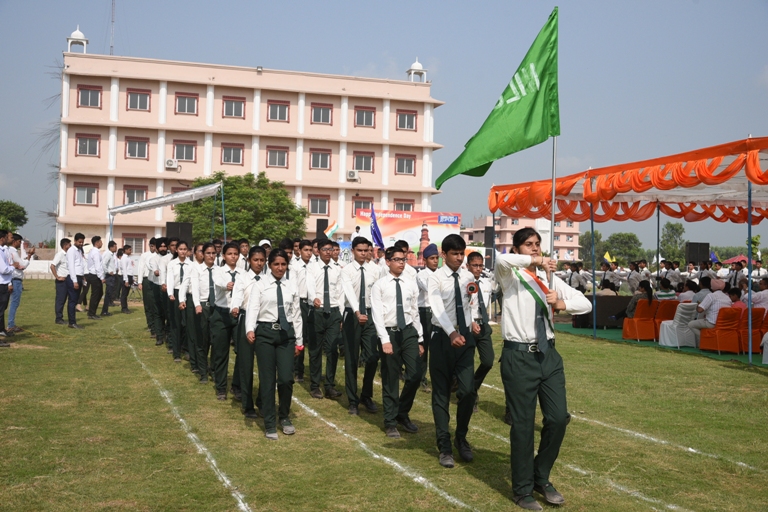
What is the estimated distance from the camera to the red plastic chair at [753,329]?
1444 centimetres

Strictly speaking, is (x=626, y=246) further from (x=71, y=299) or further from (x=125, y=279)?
(x=71, y=299)

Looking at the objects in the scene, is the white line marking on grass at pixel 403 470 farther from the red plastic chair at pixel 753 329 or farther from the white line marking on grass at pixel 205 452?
the red plastic chair at pixel 753 329

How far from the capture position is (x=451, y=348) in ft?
22.3

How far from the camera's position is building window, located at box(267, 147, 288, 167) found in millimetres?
58031

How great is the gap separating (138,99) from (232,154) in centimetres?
772

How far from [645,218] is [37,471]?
55.9 feet

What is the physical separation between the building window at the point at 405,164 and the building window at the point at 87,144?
2252cm

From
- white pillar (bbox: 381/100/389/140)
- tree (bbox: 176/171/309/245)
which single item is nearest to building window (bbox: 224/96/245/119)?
tree (bbox: 176/171/309/245)

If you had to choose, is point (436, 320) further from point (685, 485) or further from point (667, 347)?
point (667, 347)

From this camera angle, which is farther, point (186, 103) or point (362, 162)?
point (362, 162)

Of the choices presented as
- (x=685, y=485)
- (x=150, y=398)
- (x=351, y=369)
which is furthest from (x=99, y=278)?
(x=685, y=485)

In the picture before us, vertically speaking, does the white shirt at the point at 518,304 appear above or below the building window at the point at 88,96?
below

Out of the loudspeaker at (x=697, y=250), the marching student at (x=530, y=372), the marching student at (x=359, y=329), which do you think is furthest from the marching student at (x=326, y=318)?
the loudspeaker at (x=697, y=250)

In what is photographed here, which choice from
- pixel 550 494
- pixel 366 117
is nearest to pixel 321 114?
pixel 366 117
